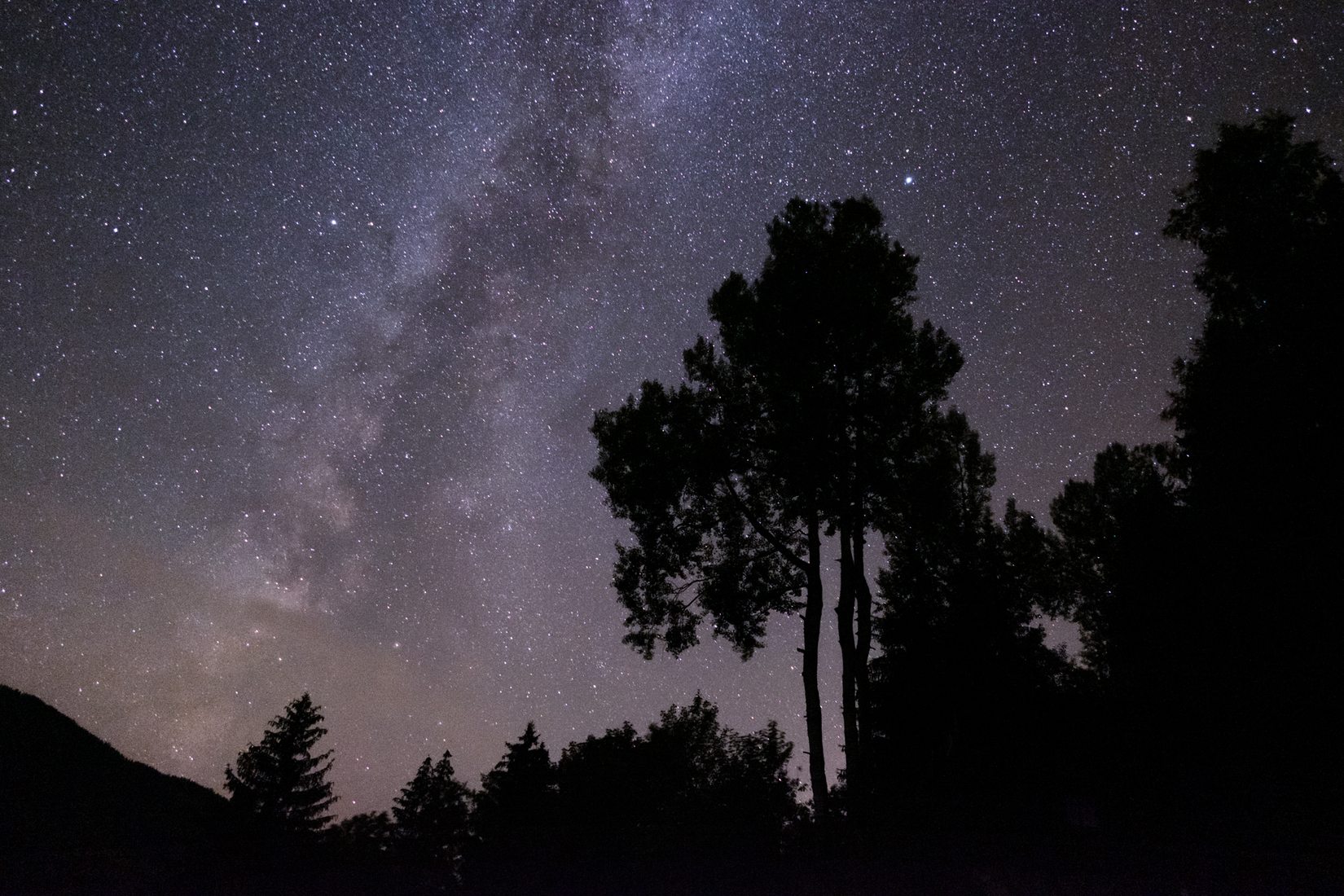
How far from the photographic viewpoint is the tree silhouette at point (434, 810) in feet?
175

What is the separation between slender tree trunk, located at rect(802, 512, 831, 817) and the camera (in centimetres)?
1403

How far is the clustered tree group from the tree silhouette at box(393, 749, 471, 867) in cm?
3613

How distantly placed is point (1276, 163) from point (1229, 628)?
1026cm

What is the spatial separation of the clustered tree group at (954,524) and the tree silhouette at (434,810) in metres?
36.1

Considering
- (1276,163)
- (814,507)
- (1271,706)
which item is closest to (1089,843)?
(1271,706)

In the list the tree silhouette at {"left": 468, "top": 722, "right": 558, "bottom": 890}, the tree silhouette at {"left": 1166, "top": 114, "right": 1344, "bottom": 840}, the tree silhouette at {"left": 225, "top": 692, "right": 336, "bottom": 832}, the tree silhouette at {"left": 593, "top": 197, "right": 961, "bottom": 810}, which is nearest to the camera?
the tree silhouette at {"left": 1166, "top": 114, "right": 1344, "bottom": 840}

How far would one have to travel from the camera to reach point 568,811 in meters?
31.7

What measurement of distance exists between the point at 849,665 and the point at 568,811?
22.6 metres

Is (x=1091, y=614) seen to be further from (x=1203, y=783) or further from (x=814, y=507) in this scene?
(x=814, y=507)

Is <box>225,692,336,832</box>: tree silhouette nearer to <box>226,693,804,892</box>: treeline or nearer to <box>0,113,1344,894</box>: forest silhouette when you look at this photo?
<box>226,693,804,892</box>: treeline

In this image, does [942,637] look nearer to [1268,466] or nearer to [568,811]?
[1268,466]

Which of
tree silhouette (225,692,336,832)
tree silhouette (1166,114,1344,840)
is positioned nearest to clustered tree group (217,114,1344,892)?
tree silhouette (1166,114,1344,840)

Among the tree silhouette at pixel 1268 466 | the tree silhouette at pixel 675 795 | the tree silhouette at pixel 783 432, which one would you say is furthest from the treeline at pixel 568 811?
the tree silhouette at pixel 1268 466

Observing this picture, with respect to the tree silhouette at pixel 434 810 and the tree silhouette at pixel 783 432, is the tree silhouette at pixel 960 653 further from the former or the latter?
the tree silhouette at pixel 434 810
